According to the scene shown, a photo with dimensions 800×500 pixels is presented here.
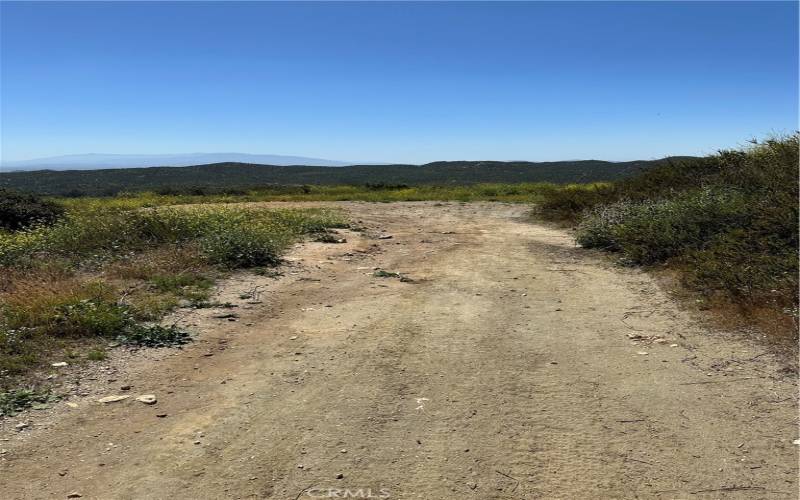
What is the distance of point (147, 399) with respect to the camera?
4348 millimetres

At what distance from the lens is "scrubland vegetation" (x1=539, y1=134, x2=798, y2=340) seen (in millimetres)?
6570

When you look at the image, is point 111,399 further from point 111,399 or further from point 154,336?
point 154,336

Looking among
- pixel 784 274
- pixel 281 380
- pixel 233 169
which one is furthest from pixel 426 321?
pixel 233 169

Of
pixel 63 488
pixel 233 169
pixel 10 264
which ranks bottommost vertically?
pixel 63 488

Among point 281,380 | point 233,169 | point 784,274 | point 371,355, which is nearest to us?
point 281,380

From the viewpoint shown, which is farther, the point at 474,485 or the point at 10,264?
the point at 10,264

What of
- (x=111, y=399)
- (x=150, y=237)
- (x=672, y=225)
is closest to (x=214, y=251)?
(x=150, y=237)

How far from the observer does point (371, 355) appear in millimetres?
5320

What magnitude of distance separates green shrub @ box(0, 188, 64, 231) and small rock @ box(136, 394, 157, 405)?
9.99 meters

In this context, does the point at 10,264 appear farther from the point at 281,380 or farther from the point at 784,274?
the point at 784,274

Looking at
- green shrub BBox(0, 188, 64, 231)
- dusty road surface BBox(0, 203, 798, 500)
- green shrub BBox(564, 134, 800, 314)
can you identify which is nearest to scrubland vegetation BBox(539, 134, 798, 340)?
green shrub BBox(564, 134, 800, 314)

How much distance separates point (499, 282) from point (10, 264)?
23.1 feet

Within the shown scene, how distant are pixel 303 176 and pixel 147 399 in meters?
70.7

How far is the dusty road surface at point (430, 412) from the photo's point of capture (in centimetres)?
323
